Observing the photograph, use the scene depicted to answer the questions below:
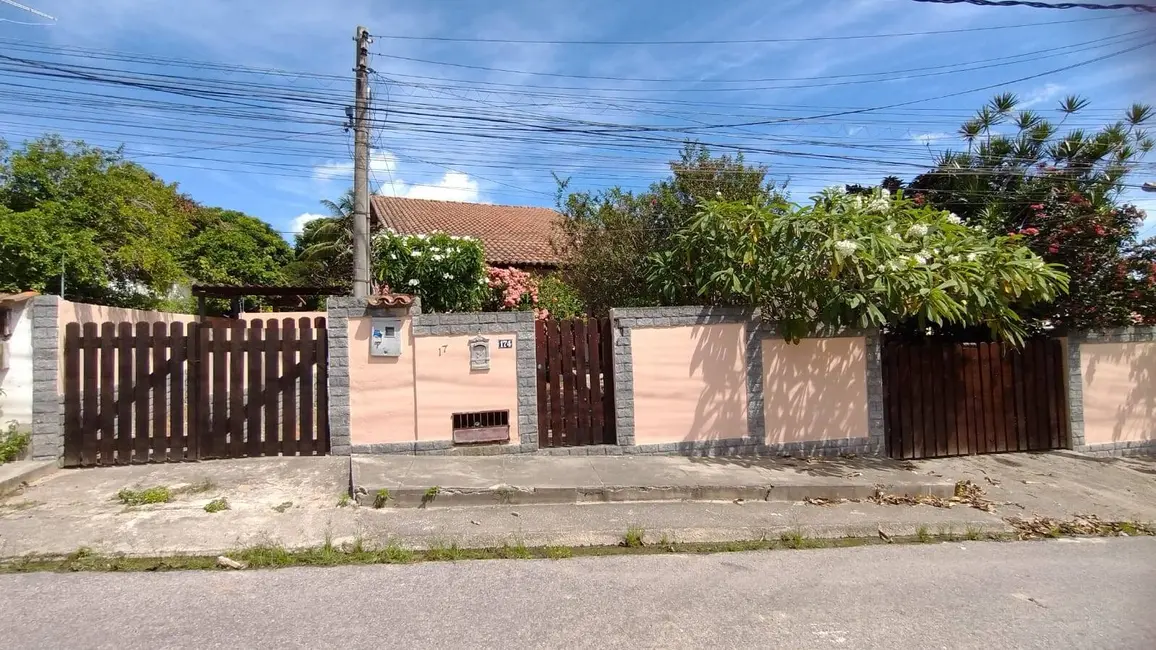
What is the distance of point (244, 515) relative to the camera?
5199 mm

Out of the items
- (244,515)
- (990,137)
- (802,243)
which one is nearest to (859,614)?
(802,243)

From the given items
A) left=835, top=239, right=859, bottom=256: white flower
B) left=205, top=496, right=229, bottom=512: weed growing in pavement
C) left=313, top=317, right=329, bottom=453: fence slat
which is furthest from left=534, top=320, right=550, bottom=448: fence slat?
left=835, top=239, right=859, bottom=256: white flower

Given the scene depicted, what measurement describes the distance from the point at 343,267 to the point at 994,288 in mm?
19354

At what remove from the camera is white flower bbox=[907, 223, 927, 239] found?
A: 23.0 ft

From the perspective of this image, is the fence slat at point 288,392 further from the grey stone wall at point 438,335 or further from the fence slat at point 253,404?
the grey stone wall at point 438,335

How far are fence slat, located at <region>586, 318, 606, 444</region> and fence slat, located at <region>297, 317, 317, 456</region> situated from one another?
10.3 ft

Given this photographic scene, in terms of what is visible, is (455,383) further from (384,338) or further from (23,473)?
(23,473)

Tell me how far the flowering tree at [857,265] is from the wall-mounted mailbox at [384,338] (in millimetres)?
3608

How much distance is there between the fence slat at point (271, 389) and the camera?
686cm

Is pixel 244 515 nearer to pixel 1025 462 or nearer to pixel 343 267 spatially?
pixel 1025 462

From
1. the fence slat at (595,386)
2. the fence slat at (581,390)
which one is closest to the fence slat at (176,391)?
the fence slat at (581,390)

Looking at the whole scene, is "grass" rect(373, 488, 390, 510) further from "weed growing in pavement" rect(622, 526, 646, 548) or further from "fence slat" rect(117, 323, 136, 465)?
"fence slat" rect(117, 323, 136, 465)

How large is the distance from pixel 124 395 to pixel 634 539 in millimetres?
5535

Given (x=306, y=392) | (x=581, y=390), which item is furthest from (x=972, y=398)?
(x=306, y=392)
